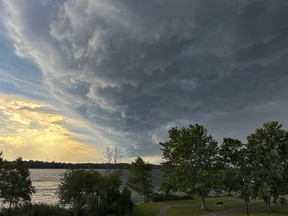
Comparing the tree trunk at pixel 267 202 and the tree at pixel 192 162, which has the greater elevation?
the tree at pixel 192 162

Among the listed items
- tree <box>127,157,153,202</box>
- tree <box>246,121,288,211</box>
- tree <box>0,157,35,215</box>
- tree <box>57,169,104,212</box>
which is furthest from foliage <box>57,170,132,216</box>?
tree <box>127,157,153,202</box>

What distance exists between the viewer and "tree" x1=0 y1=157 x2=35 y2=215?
142 feet

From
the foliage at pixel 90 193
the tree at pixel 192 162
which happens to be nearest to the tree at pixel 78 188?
the foliage at pixel 90 193

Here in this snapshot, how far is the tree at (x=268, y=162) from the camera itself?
4928 centimetres

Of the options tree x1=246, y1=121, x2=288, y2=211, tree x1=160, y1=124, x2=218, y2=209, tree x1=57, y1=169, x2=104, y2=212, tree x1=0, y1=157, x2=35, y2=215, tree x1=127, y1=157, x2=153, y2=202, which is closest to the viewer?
tree x1=0, y1=157, x2=35, y2=215

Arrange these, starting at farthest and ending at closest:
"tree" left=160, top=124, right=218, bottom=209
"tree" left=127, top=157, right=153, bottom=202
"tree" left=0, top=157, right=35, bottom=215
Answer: "tree" left=127, top=157, right=153, bottom=202
"tree" left=160, top=124, right=218, bottom=209
"tree" left=0, top=157, right=35, bottom=215

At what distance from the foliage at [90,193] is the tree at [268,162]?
866 inches

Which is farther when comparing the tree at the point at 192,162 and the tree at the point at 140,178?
the tree at the point at 140,178

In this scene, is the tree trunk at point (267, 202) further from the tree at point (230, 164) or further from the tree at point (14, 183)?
the tree at point (14, 183)

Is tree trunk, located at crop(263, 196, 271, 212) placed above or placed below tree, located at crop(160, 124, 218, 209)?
below

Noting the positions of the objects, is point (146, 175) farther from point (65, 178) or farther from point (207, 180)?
point (65, 178)

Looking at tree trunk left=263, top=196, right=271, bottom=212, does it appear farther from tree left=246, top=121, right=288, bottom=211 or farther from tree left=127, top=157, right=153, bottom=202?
tree left=127, top=157, right=153, bottom=202

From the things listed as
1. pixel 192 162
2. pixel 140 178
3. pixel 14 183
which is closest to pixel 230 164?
pixel 192 162

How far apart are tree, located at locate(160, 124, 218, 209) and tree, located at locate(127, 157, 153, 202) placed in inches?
504
